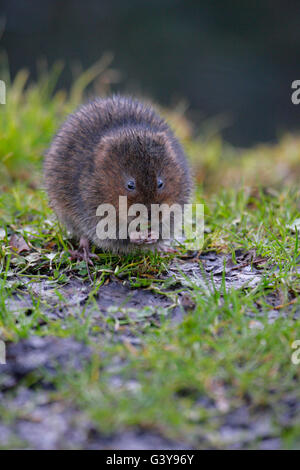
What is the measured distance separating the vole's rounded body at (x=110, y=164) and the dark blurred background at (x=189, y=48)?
9.45 metres

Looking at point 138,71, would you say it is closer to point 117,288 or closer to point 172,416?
point 117,288

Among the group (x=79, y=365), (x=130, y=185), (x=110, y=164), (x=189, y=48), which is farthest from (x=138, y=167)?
(x=189, y=48)

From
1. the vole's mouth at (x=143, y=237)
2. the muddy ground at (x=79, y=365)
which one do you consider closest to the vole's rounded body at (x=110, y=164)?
the vole's mouth at (x=143, y=237)

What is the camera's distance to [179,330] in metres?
3.43

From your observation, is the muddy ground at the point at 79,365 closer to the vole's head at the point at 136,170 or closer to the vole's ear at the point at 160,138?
the vole's head at the point at 136,170

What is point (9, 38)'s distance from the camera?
16.4 m

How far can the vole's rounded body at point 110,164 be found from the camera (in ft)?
13.6

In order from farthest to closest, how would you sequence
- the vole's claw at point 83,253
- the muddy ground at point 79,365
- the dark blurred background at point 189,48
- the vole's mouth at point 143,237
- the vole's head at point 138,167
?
the dark blurred background at point 189,48
the vole's claw at point 83,253
the vole's mouth at point 143,237
the vole's head at point 138,167
the muddy ground at point 79,365

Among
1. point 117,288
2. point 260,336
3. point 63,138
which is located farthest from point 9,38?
point 260,336

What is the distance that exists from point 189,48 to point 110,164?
1388 centimetres

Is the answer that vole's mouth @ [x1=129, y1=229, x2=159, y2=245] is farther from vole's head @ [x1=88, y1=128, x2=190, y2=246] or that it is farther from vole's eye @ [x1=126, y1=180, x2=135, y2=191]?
vole's eye @ [x1=126, y1=180, x2=135, y2=191]

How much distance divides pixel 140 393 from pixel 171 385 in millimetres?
180

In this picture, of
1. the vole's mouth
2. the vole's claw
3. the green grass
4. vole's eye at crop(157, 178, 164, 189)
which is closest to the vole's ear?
vole's eye at crop(157, 178, 164, 189)

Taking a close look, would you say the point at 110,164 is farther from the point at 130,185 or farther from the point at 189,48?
the point at 189,48
